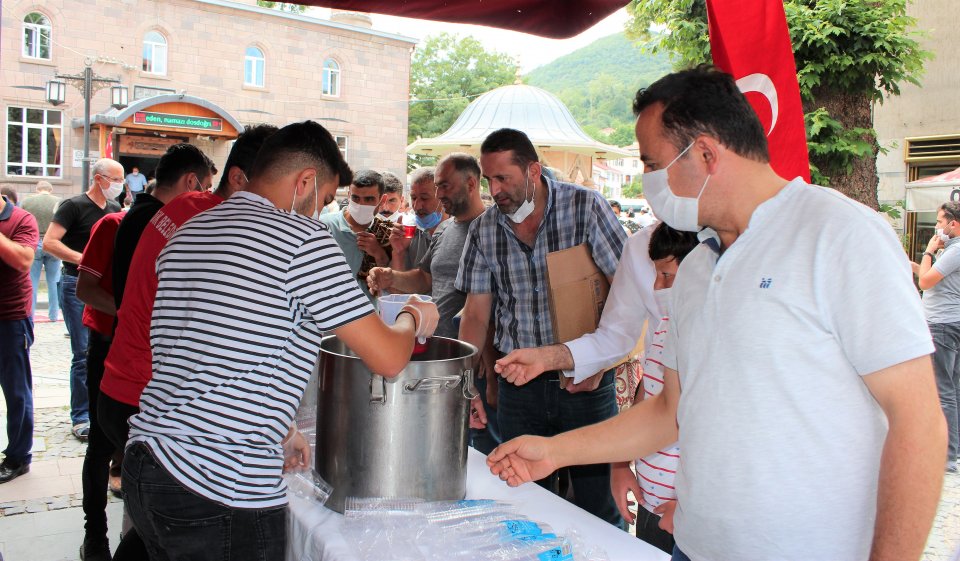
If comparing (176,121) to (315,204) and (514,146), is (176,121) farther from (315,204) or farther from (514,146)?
(315,204)

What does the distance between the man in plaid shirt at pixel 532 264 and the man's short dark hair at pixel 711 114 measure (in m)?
1.60

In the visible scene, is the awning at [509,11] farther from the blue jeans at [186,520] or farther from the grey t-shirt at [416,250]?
the blue jeans at [186,520]

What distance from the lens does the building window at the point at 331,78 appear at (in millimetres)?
23203

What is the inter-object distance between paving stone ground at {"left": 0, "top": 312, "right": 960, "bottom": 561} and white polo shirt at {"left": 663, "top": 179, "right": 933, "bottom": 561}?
1430 millimetres

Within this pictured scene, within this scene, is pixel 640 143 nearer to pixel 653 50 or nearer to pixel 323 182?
pixel 323 182

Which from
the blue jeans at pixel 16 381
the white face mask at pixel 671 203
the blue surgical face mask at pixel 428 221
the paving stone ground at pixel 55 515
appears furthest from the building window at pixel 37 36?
the white face mask at pixel 671 203

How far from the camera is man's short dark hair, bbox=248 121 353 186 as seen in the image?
5.76 feet

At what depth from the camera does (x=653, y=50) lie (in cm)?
741

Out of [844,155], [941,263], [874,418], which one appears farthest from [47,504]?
[844,155]

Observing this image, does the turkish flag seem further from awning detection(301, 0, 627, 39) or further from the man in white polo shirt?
the man in white polo shirt

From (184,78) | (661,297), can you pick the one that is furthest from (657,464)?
(184,78)

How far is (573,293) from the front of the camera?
9.51 ft

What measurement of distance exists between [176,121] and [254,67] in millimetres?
5503

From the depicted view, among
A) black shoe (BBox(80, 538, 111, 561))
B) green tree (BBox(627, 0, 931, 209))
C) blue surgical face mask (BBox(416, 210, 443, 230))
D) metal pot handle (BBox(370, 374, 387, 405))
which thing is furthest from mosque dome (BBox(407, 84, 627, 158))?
metal pot handle (BBox(370, 374, 387, 405))
